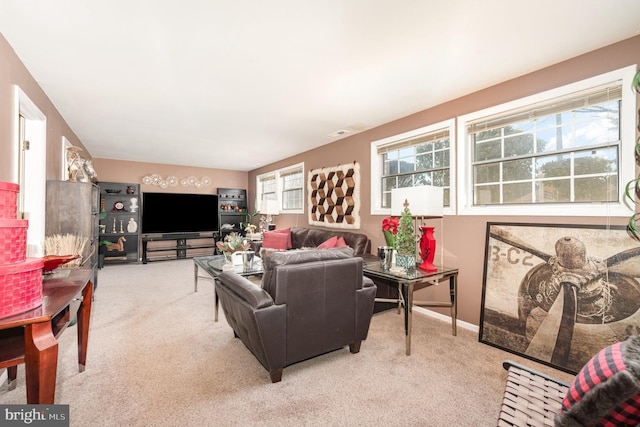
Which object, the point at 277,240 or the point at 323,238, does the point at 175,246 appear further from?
the point at 323,238

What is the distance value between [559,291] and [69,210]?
5056 millimetres

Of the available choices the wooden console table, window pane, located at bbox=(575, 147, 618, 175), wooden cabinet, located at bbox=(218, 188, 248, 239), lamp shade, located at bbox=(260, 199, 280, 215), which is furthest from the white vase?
window pane, located at bbox=(575, 147, 618, 175)

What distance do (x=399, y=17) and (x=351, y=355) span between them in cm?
255

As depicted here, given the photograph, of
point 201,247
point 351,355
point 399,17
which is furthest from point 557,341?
point 201,247

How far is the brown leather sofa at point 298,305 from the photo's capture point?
74.4 inches

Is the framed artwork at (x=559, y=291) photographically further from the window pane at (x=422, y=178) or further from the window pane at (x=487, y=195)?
the window pane at (x=422, y=178)

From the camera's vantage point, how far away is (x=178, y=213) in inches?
281

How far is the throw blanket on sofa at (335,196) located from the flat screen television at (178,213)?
3387 mm

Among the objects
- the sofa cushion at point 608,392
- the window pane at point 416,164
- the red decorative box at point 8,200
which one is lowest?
the sofa cushion at point 608,392

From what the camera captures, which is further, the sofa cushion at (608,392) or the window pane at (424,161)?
the window pane at (424,161)

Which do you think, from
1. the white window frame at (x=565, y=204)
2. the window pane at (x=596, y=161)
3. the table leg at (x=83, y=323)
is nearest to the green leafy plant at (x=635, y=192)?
the white window frame at (x=565, y=204)

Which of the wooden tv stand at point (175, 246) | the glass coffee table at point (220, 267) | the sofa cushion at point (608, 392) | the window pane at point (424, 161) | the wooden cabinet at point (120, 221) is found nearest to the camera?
the sofa cushion at point (608, 392)

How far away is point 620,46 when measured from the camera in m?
2.13

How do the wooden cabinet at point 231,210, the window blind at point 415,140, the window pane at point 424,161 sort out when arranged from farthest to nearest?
the wooden cabinet at point 231,210 < the window pane at point 424,161 < the window blind at point 415,140
